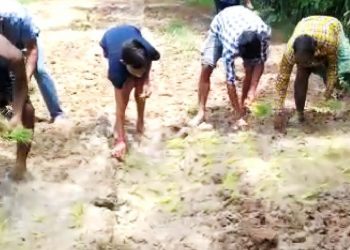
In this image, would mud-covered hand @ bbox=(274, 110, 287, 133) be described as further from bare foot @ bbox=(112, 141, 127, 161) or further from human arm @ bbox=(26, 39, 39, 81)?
human arm @ bbox=(26, 39, 39, 81)

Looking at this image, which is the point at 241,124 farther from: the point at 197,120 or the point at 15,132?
the point at 15,132

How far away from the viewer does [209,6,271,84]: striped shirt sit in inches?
238

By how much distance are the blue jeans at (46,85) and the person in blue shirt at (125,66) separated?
669mm

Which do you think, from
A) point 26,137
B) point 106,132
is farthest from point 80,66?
point 26,137

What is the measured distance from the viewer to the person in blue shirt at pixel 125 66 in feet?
18.4

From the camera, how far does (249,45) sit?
20.1ft

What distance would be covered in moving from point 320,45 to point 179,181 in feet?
5.09

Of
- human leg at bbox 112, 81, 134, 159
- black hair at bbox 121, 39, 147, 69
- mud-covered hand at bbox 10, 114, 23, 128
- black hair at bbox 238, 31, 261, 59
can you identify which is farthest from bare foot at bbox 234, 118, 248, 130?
mud-covered hand at bbox 10, 114, 23, 128

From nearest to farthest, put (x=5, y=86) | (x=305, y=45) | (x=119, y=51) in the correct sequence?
1. (x=5, y=86)
2. (x=305, y=45)
3. (x=119, y=51)

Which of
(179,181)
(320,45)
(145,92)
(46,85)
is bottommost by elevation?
(179,181)

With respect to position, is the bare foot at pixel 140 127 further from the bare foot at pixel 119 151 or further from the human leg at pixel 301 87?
the human leg at pixel 301 87

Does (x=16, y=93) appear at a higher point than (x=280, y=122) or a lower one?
higher

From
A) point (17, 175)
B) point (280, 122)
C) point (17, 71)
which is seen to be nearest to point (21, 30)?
point (17, 71)

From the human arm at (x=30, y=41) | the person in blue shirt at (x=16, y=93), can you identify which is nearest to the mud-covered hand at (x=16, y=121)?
the person in blue shirt at (x=16, y=93)
